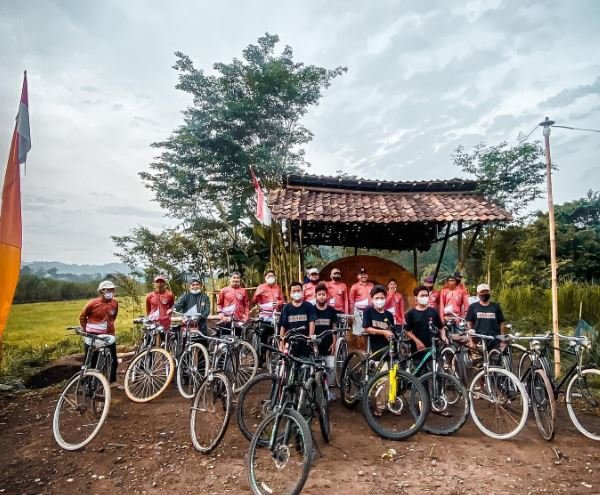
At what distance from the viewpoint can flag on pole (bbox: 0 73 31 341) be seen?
531cm

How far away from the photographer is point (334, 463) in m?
3.97

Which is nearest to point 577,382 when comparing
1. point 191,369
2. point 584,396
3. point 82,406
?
point 584,396

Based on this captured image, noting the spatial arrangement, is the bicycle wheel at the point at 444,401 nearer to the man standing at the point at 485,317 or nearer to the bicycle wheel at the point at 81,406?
the man standing at the point at 485,317

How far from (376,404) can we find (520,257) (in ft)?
43.8

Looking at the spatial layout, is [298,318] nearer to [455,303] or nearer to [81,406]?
[81,406]

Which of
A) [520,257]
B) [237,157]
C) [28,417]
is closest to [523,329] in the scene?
[520,257]

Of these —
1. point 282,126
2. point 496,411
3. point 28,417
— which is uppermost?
point 282,126

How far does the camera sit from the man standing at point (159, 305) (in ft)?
22.5

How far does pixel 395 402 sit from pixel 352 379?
3.30 feet

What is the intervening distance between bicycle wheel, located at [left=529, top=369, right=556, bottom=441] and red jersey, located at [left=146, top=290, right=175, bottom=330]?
5403mm

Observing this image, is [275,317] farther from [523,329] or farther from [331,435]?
[523,329]

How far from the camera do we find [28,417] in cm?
571

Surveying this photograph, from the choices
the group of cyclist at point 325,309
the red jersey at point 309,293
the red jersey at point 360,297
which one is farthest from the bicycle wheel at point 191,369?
the red jersey at point 360,297

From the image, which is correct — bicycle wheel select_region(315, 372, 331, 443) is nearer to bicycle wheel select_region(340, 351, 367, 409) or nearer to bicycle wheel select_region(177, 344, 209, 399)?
bicycle wheel select_region(340, 351, 367, 409)
